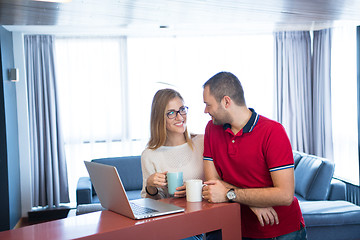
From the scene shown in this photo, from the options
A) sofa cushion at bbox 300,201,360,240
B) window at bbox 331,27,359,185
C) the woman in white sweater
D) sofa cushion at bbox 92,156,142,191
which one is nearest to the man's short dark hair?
the woman in white sweater

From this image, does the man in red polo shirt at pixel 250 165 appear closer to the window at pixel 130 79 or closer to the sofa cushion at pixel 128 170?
the sofa cushion at pixel 128 170

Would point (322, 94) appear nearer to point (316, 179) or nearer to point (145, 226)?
point (316, 179)

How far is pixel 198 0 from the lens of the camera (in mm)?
3613

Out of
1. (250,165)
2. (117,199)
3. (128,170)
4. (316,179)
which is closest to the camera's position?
(117,199)

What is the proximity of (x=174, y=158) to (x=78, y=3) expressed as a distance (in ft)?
6.09

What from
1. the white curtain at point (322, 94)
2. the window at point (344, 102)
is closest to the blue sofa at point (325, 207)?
the window at point (344, 102)

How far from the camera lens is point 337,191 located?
15.4 feet

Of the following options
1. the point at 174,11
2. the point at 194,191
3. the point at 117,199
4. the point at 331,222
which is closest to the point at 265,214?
the point at 194,191

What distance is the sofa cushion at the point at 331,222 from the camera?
3861 millimetres

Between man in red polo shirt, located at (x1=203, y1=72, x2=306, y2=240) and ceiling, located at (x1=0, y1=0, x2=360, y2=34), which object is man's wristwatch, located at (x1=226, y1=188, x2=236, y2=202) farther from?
ceiling, located at (x1=0, y1=0, x2=360, y2=34)

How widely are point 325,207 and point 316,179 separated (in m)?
0.59

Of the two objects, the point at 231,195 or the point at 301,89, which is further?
the point at 301,89

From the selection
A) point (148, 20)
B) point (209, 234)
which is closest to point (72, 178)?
point (148, 20)

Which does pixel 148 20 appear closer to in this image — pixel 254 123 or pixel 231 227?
pixel 254 123
